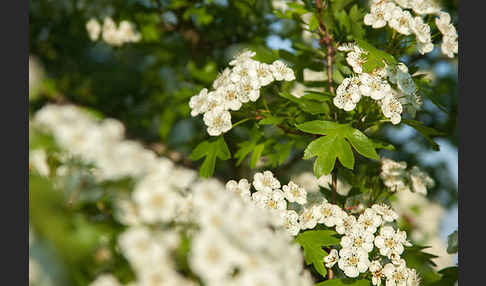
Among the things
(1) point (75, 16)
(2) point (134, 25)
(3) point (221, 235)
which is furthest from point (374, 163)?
(1) point (75, 16)

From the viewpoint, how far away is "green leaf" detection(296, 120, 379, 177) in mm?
1761

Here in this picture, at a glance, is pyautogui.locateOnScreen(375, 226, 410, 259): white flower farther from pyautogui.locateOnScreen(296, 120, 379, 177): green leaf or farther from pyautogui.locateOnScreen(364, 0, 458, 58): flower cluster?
pyautogui.locateOnScreen(364, 0, 458, 58): flower cluster

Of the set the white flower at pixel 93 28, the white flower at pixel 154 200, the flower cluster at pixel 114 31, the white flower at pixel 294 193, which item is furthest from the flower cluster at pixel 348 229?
the white flower at pixel 93 28

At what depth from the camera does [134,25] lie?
3.16 meters

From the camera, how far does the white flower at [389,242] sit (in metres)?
1.75

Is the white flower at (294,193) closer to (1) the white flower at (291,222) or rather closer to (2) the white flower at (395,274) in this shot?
(1) the white flower at (291,222)

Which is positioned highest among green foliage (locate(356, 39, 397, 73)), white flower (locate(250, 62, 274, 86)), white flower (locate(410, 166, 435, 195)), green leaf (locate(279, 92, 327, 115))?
green foliage (locate(356, 39, 397, 73))

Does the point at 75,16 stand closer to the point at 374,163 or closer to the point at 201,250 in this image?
the point at 374,163

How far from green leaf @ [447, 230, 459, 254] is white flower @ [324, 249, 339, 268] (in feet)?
2.50

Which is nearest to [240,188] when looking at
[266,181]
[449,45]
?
[266,181]

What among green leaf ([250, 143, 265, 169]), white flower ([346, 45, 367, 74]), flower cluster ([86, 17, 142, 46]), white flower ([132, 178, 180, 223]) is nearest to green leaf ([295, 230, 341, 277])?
green leaf ([250, 143, 265, 169])

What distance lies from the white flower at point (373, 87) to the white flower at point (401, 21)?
0.92 feet

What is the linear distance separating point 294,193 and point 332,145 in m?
0.24

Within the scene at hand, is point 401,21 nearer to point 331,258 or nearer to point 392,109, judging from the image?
point 392,109
